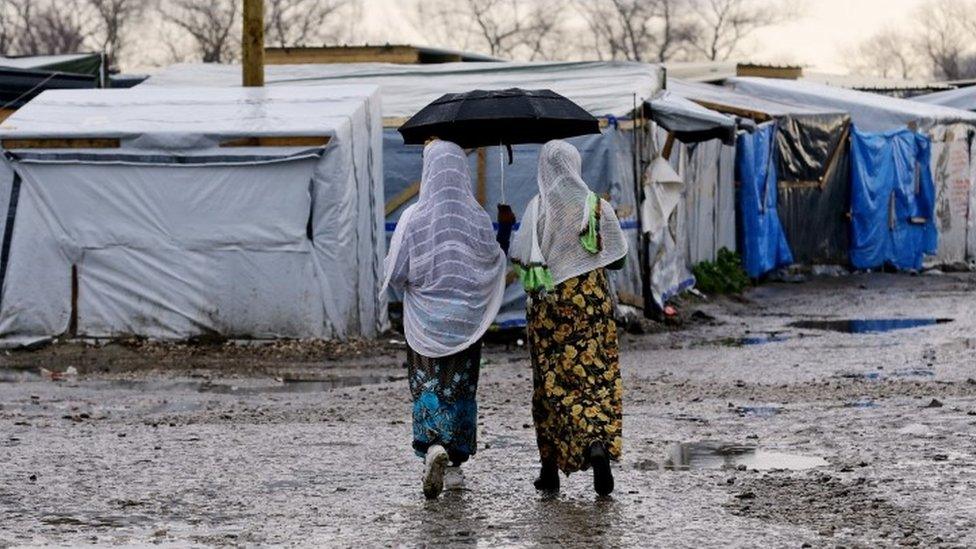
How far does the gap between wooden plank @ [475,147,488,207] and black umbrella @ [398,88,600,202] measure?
8477 mm

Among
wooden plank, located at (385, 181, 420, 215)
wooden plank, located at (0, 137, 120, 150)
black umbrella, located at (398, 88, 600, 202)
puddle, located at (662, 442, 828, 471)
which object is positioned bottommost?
wooden plank, located at (385, 181, 420, 215)

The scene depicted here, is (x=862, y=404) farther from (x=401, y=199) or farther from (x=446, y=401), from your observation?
(x=401, y=199)

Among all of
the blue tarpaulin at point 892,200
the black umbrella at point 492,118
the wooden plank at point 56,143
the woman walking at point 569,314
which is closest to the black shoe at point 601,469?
the woman walking at point 569,314

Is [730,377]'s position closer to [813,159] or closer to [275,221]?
[275,221]

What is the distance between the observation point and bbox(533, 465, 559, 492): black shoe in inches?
305

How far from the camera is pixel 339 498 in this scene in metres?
7.73

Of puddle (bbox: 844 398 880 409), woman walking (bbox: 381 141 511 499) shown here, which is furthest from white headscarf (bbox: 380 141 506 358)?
puddle (bbox: 844 398 880 409)

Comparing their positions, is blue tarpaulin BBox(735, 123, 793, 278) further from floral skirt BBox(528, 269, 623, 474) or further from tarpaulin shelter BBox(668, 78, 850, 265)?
floral skirt BBox(528, 269, 623, 474)

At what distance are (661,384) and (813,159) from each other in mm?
13374

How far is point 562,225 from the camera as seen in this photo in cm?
785

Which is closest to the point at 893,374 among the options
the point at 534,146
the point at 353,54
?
the point at 534,146

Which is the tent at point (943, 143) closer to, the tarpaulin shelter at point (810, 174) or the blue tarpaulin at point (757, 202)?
the tarpaulin shelter at point (810, 174)

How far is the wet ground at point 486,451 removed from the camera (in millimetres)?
6898

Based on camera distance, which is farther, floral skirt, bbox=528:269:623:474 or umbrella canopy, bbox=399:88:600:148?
umbrella canopy, bbox=399:88:600:148
